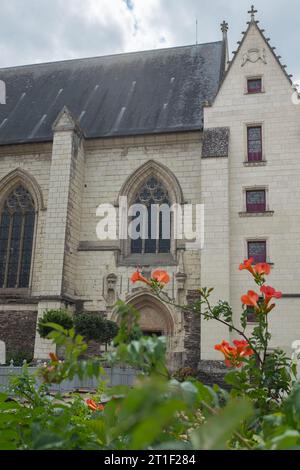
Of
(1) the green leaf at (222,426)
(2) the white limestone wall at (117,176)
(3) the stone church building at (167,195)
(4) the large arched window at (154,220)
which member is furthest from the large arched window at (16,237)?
(1) the green leaf at (222,426)

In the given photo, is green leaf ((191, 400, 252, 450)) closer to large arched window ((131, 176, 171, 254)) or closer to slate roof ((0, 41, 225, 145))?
large arched window ((131, 176, 171, 254))

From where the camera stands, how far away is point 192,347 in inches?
572

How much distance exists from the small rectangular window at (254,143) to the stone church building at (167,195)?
34mm

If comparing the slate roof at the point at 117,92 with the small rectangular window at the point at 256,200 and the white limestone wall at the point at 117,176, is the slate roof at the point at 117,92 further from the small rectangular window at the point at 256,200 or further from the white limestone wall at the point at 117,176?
the small rectangular window at the point at 256,200

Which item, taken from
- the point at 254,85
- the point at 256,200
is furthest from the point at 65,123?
the point at 256,200

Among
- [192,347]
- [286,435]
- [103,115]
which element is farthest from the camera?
[103,115]

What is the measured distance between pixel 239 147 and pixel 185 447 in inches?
600

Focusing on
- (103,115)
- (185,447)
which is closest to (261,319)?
(185,447)

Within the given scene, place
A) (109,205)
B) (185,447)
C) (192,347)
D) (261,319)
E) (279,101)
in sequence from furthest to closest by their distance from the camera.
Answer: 1. (109,205)
2. (279,101)
3. (192,347)
4. (261,319)
5. (185,447)

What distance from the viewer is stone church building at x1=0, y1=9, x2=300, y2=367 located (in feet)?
47.6

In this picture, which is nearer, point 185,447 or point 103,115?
point 185,447

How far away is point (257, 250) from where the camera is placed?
1469 cm
